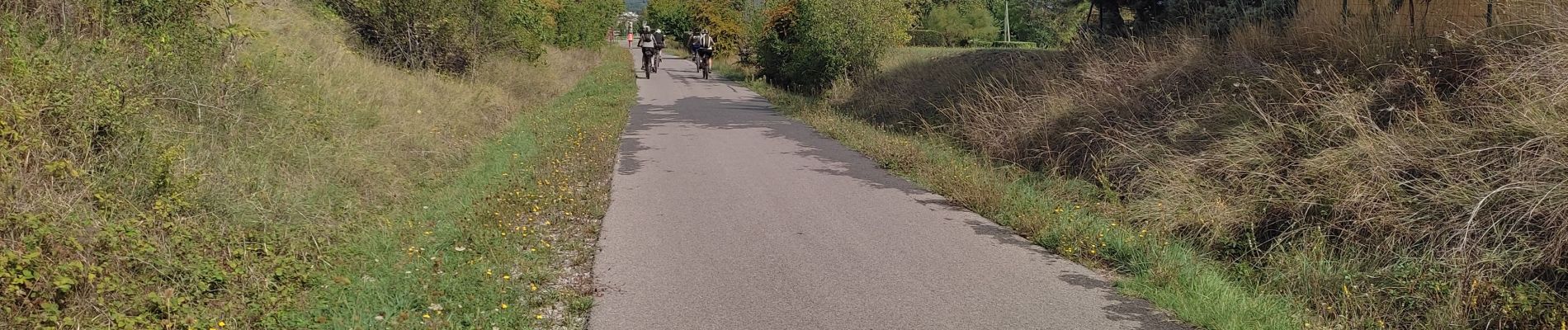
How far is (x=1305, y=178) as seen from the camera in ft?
21.2

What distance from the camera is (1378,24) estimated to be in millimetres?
8125

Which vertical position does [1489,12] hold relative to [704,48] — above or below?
above

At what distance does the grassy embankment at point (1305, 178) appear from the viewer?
16.1 ft

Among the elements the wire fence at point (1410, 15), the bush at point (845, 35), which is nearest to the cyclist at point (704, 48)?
the bush at point (845, 35)

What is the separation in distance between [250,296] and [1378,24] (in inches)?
318

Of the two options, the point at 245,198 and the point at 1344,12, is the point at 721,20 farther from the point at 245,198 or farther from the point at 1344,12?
the point at 245,198

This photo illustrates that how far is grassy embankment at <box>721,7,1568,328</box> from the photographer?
16.1 ft

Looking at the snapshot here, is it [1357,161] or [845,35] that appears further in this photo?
[845,35]

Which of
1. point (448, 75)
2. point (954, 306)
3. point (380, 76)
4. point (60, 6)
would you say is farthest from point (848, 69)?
point (954, 306)

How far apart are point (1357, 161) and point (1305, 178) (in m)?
0.30

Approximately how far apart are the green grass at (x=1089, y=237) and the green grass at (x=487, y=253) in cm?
281

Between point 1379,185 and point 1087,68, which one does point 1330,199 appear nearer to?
point 1379,185

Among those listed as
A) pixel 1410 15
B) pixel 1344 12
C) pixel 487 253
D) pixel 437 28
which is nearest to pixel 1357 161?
pixel 1410 15

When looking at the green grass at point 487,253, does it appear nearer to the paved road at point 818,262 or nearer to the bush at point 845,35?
the paved road at point 818,262
